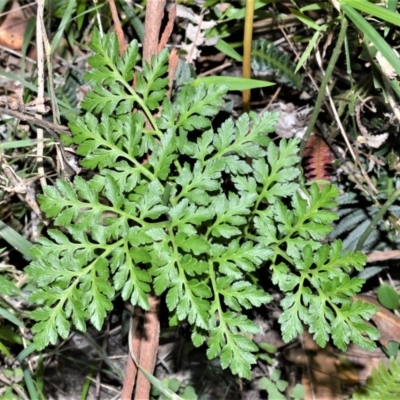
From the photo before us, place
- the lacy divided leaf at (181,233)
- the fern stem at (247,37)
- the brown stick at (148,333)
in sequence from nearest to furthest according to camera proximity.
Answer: the lacy divided leaf at (181,233) → the fern stem at (247,37) → the brown stick at (148,333)

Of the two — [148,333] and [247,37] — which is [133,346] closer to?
[148,333]

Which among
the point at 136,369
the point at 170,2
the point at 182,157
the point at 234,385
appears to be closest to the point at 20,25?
the point at 170,2

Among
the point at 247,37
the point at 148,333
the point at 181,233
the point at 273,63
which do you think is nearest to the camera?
the point at 181,233

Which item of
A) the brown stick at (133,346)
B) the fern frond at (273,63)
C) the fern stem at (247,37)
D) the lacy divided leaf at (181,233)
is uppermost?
the fern stem at (247,37)

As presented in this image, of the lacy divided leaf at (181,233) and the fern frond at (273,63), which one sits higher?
the fern frond at (273,63)

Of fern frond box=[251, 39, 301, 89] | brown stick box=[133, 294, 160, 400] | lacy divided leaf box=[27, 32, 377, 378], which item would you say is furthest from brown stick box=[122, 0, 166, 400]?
fern frond box=[251, 39, 301, 89]

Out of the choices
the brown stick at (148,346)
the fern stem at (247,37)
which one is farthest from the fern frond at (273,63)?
the brown stick at (148,346)

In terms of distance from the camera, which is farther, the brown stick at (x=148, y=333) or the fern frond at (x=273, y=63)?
the fern frond at (x=273, y=63)

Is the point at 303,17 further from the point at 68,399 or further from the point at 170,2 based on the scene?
the point at 68,399

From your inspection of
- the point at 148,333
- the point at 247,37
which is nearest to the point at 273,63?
the point at 247,37

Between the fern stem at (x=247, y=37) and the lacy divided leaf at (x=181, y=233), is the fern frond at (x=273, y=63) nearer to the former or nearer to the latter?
the fern stem at (x=247, y=37)

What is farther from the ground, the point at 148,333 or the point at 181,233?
the point at 181,233
